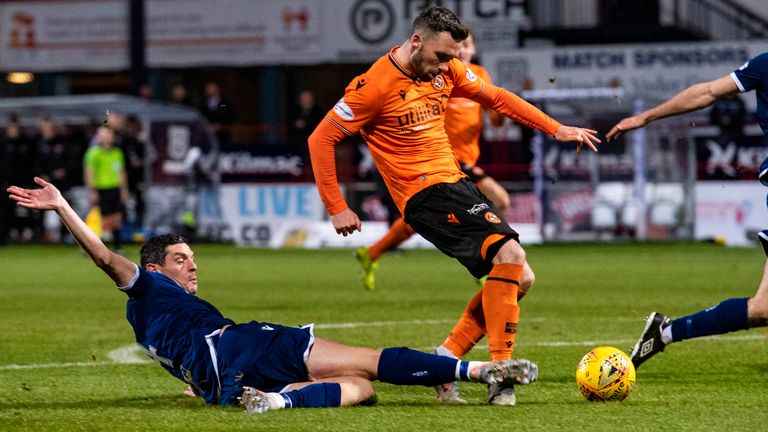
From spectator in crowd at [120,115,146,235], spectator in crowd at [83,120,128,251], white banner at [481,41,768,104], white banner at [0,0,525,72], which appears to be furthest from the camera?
white banner at [0,0,525,72]

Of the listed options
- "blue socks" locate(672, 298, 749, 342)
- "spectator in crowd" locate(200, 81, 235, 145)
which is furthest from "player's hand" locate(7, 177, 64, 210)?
"spectator in crowd" locate(200, 81, 235, 145)

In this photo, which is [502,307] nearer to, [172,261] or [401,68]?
[401,68]

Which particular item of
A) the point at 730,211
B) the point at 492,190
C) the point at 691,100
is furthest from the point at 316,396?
the point at 730,211

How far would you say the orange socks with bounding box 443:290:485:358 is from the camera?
7344mm

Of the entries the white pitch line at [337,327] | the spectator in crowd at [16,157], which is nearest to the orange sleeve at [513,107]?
the white pitch line at [337,327]

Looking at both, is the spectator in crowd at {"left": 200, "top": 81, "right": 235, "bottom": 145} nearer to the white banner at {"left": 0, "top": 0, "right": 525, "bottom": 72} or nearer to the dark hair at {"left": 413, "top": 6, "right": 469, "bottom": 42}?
the white banner at {"left": 0, "top": 0, "right": 525, "bottom": 72}

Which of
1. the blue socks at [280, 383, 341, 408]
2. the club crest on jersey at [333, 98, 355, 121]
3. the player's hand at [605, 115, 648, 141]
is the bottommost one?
the blue socks at [280, 383, 341, 408]

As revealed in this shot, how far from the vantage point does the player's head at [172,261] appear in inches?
267

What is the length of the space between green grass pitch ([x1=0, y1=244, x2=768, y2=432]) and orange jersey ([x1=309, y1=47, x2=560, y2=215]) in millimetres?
1093

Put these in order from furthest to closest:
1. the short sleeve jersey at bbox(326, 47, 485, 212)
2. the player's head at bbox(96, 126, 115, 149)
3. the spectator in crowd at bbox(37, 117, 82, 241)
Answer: the spectator in crowd at bbox(37, 117, 82, 241)
the player's head at bbox(96, 126, 115, 149)
the short sleeve jersey at bbox(326, 47, 485, 212)

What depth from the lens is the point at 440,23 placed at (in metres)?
6.78

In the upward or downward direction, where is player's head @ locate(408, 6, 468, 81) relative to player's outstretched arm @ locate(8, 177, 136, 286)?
upward

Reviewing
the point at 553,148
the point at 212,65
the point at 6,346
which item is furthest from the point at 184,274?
the point at 212,65

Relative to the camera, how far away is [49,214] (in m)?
24.9
